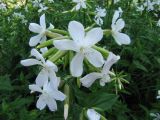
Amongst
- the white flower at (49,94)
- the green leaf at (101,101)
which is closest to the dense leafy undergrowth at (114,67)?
the green leaf at (101,101)

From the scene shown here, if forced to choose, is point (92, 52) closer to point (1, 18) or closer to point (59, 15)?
point (59, 15)

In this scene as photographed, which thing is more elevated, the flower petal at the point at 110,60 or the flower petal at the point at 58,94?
the flower petal at the point at 110,60

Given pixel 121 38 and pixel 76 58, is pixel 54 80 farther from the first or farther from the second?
pixel 121 38

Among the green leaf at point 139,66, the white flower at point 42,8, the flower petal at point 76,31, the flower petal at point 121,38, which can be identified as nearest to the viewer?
the flower petal at point 76,31

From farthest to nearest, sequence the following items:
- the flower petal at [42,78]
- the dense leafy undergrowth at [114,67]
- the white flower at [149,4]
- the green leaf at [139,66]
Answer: the white flower at [149,4], the green leaf at [139,66], the dense leafy undergrowth at [114,67], the flower petal at [42,78]

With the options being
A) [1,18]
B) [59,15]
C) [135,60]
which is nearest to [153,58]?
[135,60]

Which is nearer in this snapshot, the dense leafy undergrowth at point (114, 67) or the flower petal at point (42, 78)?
the flower petal at point (42, 78)

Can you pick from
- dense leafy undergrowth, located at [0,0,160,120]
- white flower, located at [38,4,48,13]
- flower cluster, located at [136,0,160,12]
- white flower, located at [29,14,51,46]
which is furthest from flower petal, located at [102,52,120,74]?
flower cluster, located at [136,0,160,12]

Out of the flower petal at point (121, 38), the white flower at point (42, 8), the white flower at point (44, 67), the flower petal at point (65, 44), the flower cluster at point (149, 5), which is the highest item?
the flower petal at point (65, 44)

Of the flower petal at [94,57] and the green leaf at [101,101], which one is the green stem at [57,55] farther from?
the green leaf at [101,101]
